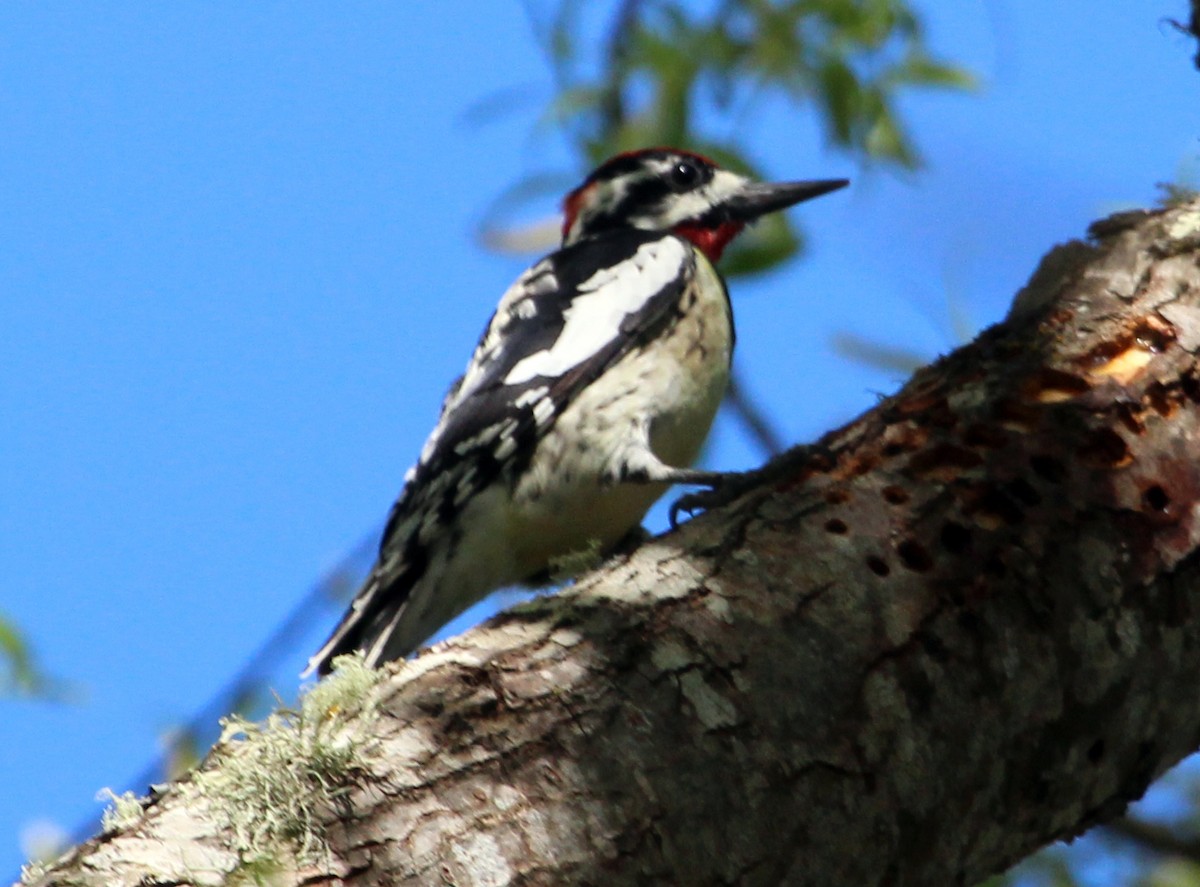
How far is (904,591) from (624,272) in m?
1.51

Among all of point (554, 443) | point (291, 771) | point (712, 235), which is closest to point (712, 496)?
point (554, 443)

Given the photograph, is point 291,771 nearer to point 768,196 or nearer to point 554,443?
point 554,443

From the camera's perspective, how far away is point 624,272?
3180mm

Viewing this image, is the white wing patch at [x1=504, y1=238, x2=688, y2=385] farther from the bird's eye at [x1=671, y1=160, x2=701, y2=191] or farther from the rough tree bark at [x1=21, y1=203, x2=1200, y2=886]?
the rough tree bark at [x1=21, y1=203, x2=1200, y2=886]

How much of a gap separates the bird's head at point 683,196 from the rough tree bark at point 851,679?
5.07ft

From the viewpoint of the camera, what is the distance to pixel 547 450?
2887 mm

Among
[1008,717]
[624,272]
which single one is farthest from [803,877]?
[624,272]

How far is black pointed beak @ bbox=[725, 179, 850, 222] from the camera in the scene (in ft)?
11.9

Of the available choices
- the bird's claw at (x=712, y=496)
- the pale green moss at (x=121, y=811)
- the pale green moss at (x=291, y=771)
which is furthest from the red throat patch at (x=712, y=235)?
the pale green moss at (x=121, y=811)

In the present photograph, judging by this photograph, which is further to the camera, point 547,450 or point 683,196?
point 683,196

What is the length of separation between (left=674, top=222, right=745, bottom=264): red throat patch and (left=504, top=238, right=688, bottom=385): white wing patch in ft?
1.52

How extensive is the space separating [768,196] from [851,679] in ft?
7.08

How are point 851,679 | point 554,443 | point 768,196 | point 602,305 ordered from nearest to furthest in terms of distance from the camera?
1. point 851,679
2. point 554,443
3. point 602,305
4. point 768,196

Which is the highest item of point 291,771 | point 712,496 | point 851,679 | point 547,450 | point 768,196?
point 768,196
